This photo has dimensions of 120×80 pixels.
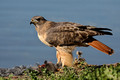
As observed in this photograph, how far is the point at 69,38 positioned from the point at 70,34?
19 cm

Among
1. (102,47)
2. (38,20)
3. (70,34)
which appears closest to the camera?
(102,47)

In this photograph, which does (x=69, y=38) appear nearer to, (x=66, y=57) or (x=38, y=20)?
(x=66, y=57)

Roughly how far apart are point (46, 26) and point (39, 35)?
1.64ft

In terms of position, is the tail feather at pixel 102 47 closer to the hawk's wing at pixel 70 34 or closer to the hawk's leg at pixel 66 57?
the hawk's wing at pixel 70 34

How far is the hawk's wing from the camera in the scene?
34.2ft

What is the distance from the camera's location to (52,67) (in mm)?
10273

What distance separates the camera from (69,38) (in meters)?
10.5

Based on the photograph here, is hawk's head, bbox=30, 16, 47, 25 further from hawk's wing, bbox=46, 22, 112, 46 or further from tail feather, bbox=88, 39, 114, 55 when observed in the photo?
tail feather, bbox=88, 39, 114, 55

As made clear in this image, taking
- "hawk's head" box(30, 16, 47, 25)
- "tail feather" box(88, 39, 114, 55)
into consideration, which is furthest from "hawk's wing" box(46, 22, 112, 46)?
"hawk's head" box(30, 16, 47, 25)

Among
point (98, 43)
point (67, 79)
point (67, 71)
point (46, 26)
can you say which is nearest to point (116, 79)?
point (67, 79)

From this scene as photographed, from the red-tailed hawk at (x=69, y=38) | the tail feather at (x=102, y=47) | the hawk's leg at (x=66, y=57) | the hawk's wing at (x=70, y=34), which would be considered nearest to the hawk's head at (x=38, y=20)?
the red-tailed hawk at (x=69, y=38)

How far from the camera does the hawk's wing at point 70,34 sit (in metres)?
10.4

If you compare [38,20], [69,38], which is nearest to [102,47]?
[69,38]

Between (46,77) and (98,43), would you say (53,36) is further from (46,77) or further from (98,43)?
(46,77)
